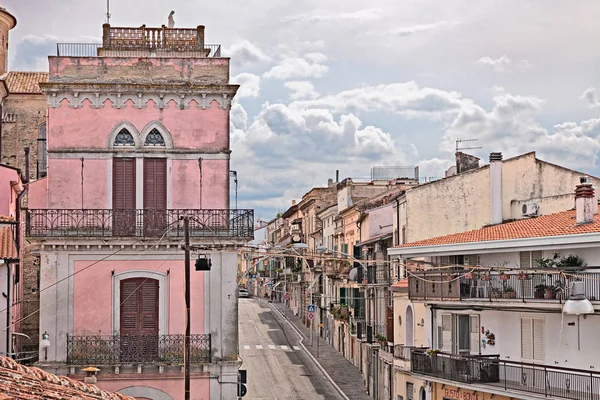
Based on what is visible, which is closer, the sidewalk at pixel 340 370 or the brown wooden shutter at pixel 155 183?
the brown wooden shutter at pixel 155 183

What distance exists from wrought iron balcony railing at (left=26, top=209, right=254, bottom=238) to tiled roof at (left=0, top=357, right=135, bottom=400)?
18.7 m

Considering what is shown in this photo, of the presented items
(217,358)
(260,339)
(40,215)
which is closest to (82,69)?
(40,215)

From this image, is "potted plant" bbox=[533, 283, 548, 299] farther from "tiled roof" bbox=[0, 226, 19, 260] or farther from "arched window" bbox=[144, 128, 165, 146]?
"tiled roof" bbox=[0, 226, 19, 260]

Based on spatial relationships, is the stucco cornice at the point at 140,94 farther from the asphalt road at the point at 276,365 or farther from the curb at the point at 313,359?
the curb at the point at 313,359

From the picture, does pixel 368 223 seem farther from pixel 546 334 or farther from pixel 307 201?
pixel 307 201

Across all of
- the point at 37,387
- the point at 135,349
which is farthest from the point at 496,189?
the point at 37,387

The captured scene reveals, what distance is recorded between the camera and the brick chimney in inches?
1293

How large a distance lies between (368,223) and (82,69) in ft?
115

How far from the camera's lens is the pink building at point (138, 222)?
31.1 m

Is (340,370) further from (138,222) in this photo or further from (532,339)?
(138,222)

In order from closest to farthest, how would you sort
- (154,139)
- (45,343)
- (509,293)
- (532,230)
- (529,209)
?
(45,343) < (154,139) < (509,293) < (532,230) < (529,209)

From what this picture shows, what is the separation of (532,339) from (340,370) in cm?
3302

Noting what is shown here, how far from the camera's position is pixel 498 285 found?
117 ft

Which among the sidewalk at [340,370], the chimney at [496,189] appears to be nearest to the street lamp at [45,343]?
the chimney at [496,189]
